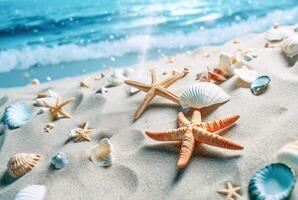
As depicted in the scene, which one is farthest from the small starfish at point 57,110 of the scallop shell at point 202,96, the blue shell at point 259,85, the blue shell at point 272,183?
the blue shell at point 272,183

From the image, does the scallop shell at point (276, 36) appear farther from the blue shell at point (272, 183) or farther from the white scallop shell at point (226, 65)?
the blue shell at point (272, 183)

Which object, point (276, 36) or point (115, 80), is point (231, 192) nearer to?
point (115, 80)

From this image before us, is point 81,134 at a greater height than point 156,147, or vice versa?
point 156,147

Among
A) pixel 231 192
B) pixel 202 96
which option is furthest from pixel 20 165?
pixel 231 192

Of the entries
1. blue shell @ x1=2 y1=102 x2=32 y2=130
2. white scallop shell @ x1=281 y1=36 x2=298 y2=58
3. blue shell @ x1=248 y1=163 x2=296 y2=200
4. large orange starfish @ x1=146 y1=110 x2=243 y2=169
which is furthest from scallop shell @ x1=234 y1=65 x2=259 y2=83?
blue shell @ x1=2 y1=102 x2=32 y2=130

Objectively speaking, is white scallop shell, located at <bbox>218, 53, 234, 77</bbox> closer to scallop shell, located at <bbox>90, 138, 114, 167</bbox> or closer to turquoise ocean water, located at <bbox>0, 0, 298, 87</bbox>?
scallop shell, located at <bbox>90, 138, 114, 167</bbox>

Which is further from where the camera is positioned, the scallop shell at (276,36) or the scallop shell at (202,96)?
the scallop shell at (276,36)

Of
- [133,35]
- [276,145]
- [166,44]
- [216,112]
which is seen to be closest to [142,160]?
[216,112]
